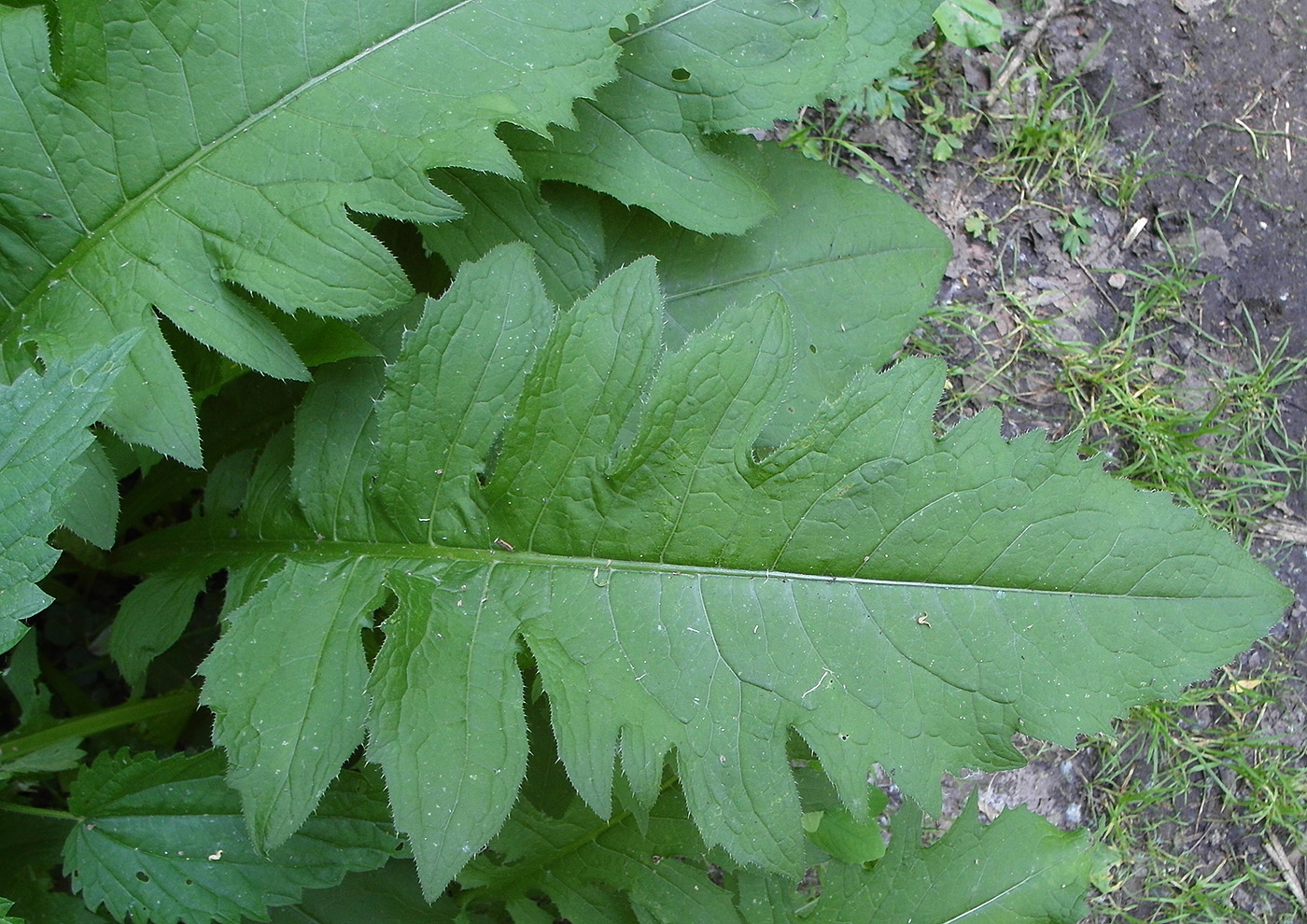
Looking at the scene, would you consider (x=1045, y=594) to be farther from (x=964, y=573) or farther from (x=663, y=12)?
(x=663, y=12)

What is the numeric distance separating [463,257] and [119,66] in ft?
1.98

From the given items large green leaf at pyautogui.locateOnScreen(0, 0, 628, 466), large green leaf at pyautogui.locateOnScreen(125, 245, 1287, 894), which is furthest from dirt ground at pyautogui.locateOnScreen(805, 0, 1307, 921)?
large green leaf at pyautogui.locateOnScreen(0, 0, 628, 466)

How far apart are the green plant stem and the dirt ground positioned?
84.6 inches

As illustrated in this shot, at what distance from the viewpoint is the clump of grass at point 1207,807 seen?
2.85m

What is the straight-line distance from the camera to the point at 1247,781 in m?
2.94

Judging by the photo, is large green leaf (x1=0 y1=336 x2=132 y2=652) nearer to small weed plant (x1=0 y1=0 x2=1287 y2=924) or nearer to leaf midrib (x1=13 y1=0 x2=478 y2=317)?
small weed plant (x1=0 y1=0 x2=1287 y2=924)

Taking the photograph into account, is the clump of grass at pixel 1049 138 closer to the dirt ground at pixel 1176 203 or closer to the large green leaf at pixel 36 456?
the dirt ground at pixel 1176 203

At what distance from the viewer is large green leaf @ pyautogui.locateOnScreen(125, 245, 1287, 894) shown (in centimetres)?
147

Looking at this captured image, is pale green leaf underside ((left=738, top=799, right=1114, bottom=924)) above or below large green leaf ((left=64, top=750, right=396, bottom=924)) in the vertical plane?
below

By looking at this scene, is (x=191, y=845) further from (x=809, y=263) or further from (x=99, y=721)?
(x=809, y=263)

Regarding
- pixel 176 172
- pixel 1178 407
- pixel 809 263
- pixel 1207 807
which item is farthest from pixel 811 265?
pixel 1207 807

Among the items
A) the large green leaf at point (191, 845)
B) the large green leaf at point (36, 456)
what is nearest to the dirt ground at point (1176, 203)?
the large green leaf at point (191, 845)

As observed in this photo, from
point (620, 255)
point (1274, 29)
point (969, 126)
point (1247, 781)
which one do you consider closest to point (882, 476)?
point (620, 255)

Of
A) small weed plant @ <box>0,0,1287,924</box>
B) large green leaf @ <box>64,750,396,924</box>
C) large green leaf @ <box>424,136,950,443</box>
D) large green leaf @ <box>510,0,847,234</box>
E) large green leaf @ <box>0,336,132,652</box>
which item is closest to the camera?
large green leaf @ <box>0,336,132,652</box>
